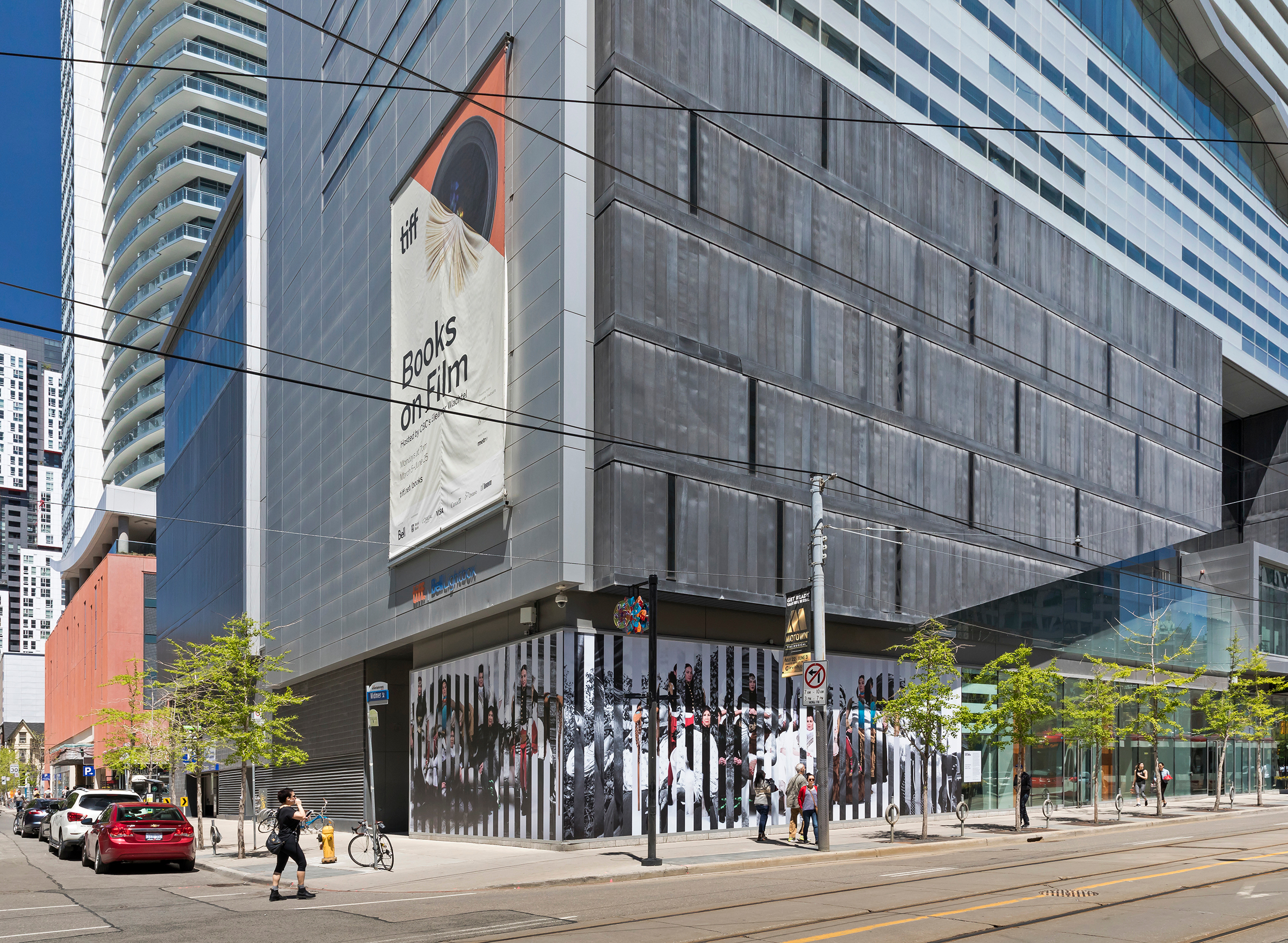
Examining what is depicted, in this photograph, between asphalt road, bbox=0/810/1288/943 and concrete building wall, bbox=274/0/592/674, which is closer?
asphalt road, bbox=0/810/1288/943

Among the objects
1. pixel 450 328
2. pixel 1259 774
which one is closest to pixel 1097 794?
pixel 1259 774

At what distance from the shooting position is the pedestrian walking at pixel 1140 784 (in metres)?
45.1

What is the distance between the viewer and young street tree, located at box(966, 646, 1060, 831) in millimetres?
32125

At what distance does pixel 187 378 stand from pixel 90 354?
44121 millimetres

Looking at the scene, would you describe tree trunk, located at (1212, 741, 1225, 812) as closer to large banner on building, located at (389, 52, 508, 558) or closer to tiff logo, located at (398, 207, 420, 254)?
large banner on building, located at (389, 52, 508, 558)

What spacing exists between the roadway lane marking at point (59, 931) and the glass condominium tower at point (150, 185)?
76688 mm

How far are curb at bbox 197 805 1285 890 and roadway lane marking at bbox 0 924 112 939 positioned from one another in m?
6.03

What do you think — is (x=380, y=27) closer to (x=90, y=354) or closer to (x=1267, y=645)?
(x=1267, y=645)

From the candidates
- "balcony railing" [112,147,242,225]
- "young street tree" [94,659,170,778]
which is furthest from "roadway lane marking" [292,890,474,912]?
"balcony railing" [112,147,242,225]

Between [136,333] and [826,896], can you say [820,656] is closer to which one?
[826,896]

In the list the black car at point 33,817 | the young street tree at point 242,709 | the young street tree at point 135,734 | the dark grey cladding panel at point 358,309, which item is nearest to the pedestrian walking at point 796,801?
the dark grey cladding panel at point 358,309

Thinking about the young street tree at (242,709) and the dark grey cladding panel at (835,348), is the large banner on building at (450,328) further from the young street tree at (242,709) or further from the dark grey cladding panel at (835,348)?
the young street tree at (242,709)

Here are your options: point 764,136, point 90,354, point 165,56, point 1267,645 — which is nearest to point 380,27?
point 764,136

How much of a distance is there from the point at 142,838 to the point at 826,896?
16898 millimetres
